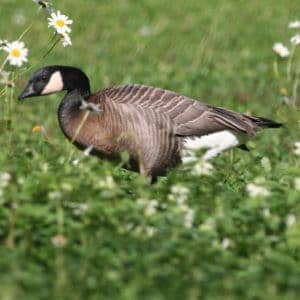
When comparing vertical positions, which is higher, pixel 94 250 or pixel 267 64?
pixel 267 64

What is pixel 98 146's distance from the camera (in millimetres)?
7715

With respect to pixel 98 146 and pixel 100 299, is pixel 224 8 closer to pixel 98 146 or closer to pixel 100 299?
pixel 98 146

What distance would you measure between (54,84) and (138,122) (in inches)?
32.0

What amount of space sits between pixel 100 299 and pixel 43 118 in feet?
24.8

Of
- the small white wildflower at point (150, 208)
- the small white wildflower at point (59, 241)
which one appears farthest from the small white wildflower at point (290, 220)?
the small white wildflower at point (59, 241)

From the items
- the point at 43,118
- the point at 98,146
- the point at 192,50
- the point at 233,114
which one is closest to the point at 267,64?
the point at 192,50

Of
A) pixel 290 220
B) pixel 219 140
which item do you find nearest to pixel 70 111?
pixel 219 140

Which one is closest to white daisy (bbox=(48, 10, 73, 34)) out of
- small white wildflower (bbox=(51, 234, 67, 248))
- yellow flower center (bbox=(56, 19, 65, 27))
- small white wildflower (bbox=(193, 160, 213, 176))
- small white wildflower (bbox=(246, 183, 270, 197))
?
yellow flower center (bbox=(56, 19, 65, 27))

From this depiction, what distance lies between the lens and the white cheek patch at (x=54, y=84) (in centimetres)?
803

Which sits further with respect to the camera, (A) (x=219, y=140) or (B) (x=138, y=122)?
(A) (x=219, y=140)

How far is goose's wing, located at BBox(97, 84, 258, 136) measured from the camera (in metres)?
7.87

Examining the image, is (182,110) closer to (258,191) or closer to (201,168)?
(201,168)

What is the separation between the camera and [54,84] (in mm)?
8062

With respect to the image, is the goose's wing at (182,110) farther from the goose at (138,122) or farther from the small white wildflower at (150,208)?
the small white wildflower at (150,208)
